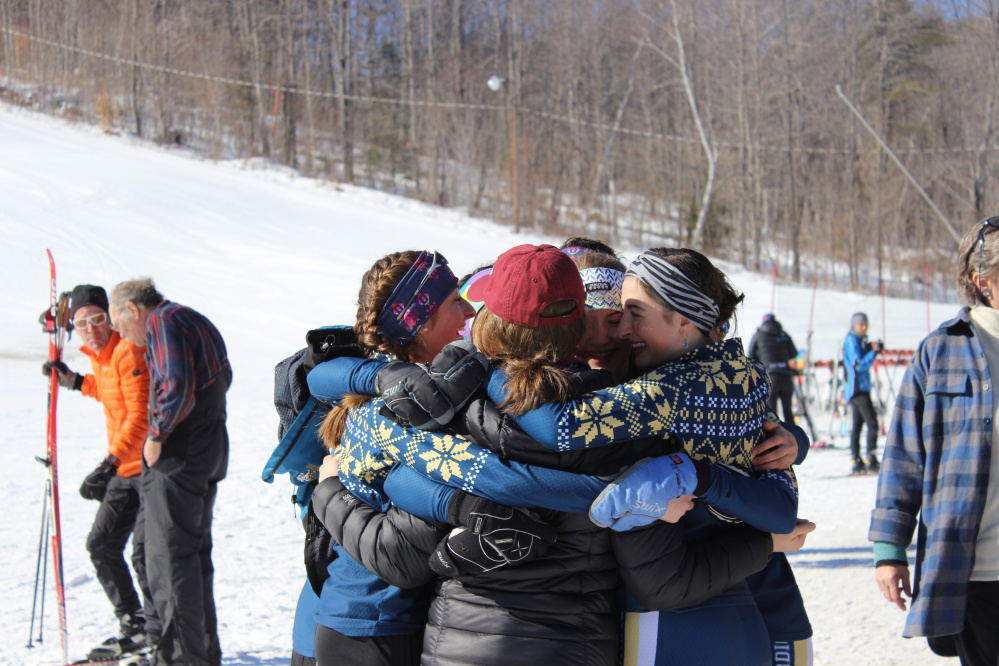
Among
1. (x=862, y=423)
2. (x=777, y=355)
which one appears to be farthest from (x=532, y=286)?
(x=777, y=355)

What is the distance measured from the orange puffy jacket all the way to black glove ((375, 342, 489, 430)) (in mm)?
2935

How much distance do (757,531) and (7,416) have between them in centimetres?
974

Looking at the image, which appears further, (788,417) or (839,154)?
(839,154)

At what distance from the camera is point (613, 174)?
36438 mm

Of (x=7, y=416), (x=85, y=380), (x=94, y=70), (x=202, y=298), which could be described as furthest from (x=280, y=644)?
(x=94, y=70)

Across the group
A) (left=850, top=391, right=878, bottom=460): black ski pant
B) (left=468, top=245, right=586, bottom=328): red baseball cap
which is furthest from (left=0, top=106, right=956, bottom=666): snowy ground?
(left=468, top=245, right=586, bottom=328): red baseball cap

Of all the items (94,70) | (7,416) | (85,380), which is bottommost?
(7,416)

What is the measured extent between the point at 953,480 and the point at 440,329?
1543mm

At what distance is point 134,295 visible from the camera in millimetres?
3967

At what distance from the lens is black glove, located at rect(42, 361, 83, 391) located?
4461 mm

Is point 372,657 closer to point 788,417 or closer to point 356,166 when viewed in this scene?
point 788,417

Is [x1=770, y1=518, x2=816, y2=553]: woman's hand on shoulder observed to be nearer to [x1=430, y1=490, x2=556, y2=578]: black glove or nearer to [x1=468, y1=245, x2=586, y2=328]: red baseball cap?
[x1=430, y1=490, x2=556, y2=578]: black glove

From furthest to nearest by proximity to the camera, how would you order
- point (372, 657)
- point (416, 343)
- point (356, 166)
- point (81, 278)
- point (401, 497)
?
point (356, 166) → point (81, 278) → point (416, 343) → point (372, 657) → point (401, 497)

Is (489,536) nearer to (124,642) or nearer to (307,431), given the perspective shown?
(307,431)
